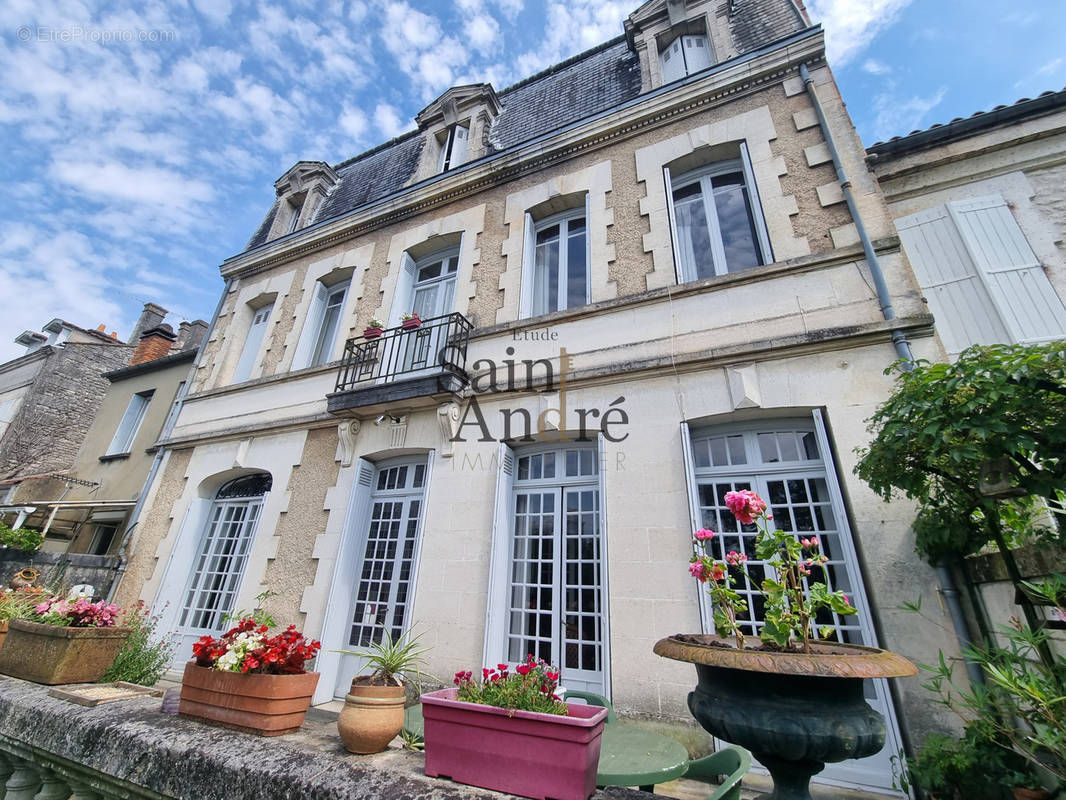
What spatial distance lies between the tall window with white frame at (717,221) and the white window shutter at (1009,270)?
6.58ft

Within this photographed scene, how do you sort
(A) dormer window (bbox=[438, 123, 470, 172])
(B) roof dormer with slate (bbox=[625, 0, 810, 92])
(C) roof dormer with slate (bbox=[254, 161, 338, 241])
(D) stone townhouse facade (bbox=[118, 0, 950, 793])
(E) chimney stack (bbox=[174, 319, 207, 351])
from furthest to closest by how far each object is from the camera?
(E) chimney stack (bbox=[174, 319, 207, 351]) → (C) roof dormer with slate (bbox=[254, 161, 338, 241]) → (A) dormer window (bbox=[438, 123, 470, 172]) → (B) roof dormer with slate (bbox=[625, 0, 810, 92]) → (D) stone townhouse facade (bbox=[118, 0, 950, 793])

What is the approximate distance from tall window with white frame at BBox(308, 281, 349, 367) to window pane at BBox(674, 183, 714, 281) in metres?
4.83

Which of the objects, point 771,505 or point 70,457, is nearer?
point 771,505

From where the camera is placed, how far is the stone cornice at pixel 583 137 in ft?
16.7

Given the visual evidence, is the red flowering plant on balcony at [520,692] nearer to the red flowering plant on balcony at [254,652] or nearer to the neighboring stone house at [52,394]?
the red flowering plant on balcony at [254,652]

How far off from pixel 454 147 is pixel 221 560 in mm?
6966

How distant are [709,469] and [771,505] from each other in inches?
20.8

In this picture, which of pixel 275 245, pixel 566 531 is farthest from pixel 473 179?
pixel 566 531

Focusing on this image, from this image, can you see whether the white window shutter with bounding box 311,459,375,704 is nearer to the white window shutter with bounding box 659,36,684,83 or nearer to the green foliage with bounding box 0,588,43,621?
the green foliage with bounding box 0,588,43,621

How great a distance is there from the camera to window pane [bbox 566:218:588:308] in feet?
18.0

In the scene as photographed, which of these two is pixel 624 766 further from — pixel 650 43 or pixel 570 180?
pixel 650 43

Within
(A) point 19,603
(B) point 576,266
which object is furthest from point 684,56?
(A) point 19,603

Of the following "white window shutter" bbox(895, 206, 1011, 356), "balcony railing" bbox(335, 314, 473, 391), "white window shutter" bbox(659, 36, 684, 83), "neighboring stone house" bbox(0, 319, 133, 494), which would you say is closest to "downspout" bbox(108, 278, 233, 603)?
"balcony railing" bbox(335, 314, 473, 391)

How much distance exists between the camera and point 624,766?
2.08 metres
